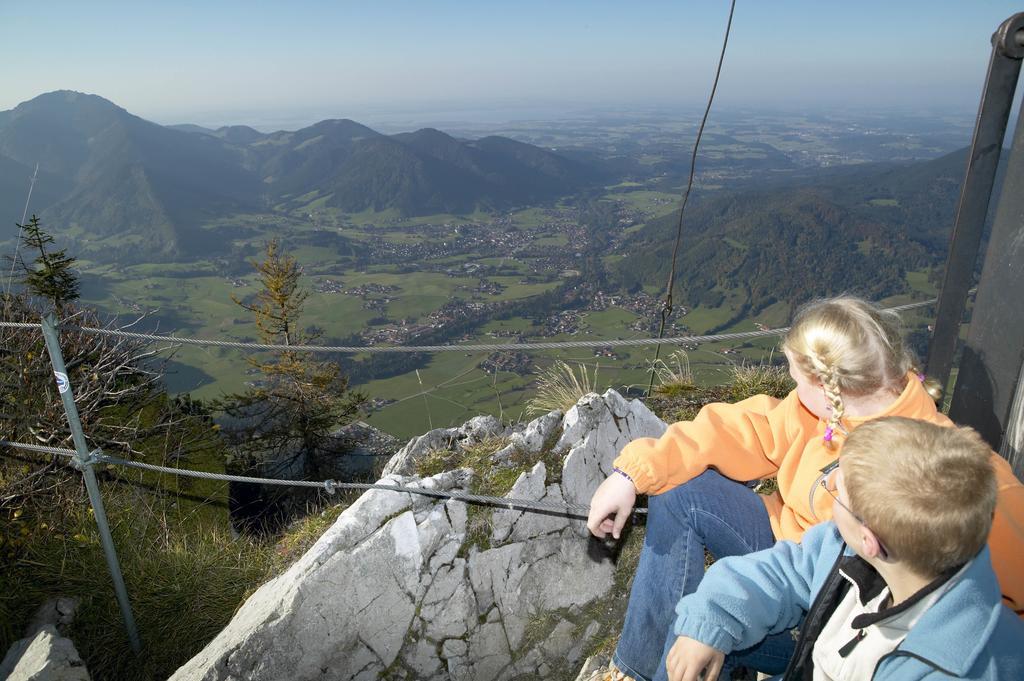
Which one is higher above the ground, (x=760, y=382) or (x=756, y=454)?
(x=756, y=454)

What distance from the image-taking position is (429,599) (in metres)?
2.57

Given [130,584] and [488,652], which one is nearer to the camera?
[488,652]

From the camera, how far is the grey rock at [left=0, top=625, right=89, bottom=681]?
→ 251 centimetres

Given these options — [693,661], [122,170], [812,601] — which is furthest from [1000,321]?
[122,170]

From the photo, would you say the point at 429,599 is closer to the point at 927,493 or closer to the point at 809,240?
the point at 927,493

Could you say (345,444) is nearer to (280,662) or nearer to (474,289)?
(280,662)

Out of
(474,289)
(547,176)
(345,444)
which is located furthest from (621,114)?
(345,444)

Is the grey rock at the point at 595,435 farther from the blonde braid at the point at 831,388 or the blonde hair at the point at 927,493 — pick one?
the blonde hair at the point at 927,493

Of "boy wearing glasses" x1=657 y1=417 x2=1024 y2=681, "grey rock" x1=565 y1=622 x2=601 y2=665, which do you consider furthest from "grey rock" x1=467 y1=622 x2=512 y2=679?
"boy wearing glasses" x1=657 y1=417 x2=1024 y2=681

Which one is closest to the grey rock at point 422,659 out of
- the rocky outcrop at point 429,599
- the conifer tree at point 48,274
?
the rocky outcrop at point 429,599

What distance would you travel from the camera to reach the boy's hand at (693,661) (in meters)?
1.46

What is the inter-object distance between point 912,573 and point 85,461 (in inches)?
122

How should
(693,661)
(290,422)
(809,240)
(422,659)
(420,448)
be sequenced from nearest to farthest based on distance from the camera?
(693,661), (422,659), (420,448), (290,422), (809,240)

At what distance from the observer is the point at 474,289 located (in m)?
51.9
